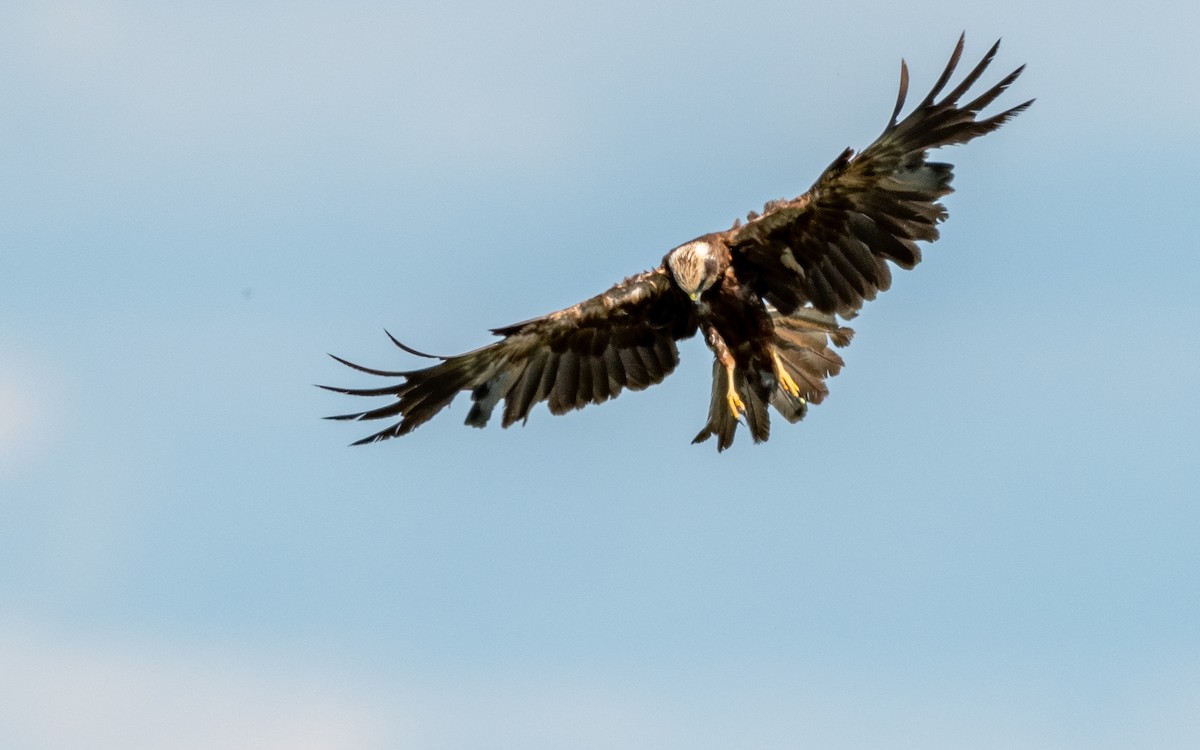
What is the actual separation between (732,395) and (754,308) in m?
0.69

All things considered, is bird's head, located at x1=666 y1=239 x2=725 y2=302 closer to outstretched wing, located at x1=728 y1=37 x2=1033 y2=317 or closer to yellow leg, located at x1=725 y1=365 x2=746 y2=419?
outstretched wing, located at x1=728 y1=37 x2=1033 y2=317

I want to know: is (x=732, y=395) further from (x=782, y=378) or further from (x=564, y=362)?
(x=564, y=362)

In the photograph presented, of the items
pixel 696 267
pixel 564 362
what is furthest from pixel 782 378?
pixel 564 362

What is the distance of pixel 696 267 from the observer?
13375 mm

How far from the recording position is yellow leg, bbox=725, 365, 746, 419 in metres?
14.0

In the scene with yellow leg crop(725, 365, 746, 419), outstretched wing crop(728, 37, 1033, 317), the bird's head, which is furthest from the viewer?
yellow leg crop(725, 365, 746, 419)

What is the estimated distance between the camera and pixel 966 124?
1227 centimetres

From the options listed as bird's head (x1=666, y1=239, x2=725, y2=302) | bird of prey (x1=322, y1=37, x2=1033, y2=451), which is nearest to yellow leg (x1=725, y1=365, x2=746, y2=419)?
bird of prey (x1=322, y1=37, x2=1033, y2=451)

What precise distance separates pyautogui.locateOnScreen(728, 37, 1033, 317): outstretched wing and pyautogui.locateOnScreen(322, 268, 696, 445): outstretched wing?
3.10 feet

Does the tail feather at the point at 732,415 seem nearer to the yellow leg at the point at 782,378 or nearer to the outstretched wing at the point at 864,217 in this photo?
the yellow leg at the point at 782,378

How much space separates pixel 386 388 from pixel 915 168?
452 cm

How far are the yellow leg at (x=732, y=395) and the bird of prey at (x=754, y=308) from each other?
0.01 meters

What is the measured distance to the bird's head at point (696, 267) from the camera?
13.4 m

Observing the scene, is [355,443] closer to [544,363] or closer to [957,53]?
[544,363]
